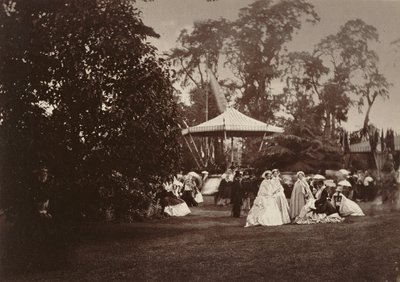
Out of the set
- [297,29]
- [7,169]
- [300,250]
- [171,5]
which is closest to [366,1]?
[297,29]

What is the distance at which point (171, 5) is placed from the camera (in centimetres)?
572

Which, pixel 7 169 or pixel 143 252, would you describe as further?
pixel 143 252

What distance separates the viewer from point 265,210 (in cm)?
851

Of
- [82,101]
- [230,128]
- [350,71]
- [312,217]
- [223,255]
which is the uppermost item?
[350,71]

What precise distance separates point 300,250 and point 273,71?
1900 millimetres

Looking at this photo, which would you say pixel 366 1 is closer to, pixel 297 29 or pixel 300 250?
pixel 297 29

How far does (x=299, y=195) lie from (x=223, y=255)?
155 inches

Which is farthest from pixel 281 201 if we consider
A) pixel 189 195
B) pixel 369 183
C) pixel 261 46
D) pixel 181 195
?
pixel 261 46

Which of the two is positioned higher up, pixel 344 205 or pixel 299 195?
pixel 299 195

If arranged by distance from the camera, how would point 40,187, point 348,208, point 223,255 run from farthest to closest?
point 348,208 < point 223,255 < point 40,187

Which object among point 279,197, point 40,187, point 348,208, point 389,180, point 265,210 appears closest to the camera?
point 40,187

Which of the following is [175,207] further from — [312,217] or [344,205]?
[344,205]

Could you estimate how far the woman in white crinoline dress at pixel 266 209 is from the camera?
8.27 meters

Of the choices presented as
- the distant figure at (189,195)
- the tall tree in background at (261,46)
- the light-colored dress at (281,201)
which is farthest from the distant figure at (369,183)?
the tall tree in background at (261,46)
